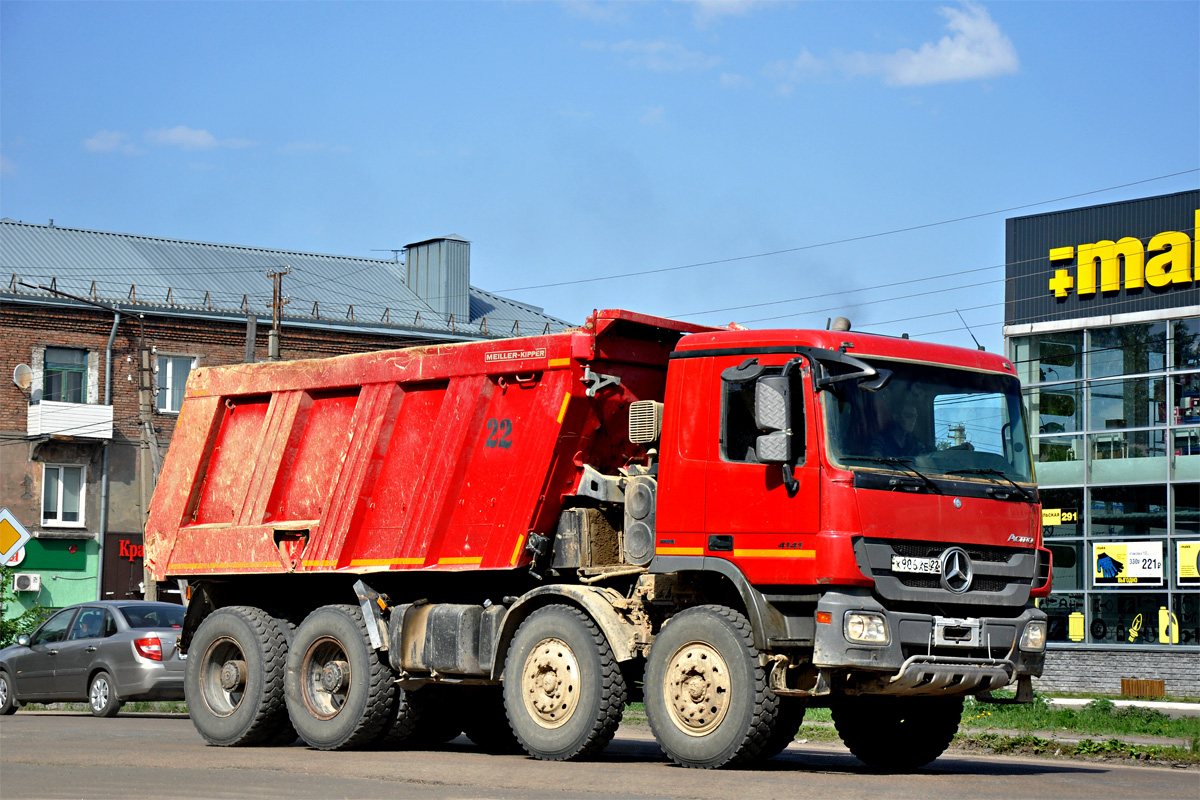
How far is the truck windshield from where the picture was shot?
10.7 metres

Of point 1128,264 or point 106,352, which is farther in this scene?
point 106,352

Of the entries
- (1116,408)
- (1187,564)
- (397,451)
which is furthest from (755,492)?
(1116,408)

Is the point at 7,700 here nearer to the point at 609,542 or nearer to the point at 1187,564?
the point at 609,542

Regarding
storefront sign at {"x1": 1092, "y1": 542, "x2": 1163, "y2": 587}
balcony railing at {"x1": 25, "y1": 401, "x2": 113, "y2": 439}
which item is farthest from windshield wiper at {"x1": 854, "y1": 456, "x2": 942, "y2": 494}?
balcony railing at {"x1": 25, "y1": 401, "x2": 113, "y2": 439}

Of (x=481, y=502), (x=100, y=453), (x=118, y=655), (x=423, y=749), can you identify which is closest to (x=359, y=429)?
(x=481, y=502)

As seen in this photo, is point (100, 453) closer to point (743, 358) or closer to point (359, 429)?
point (359, 429)

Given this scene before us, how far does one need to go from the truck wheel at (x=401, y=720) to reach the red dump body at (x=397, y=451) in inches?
45.9

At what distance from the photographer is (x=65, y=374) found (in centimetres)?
4709

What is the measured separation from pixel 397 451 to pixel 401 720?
2318mm

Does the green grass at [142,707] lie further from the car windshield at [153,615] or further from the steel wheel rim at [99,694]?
the car windshield at [153,615]

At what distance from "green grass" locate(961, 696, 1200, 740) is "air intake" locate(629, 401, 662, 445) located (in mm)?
6225

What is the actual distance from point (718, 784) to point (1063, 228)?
74.6ft

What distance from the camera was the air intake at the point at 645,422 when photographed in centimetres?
1212

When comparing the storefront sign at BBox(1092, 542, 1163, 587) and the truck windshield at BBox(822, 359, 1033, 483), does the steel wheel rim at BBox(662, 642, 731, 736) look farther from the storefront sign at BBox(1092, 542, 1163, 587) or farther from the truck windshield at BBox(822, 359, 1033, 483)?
the storefront sign at BBox(1092, 542, 1163, 587)
